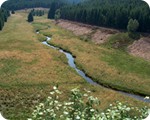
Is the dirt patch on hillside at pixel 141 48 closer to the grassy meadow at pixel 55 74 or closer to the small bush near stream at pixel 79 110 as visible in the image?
the grassy meadow at pixel 55 74

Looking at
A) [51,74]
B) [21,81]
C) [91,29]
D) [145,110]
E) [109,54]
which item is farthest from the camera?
[91,29]

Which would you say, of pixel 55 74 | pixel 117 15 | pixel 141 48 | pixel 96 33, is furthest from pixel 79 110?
pixel 96 33

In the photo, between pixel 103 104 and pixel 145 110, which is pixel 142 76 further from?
pixel 145 110

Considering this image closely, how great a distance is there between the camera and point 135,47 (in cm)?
6894

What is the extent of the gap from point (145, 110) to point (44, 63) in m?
41.6

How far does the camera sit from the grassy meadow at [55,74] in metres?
36.7

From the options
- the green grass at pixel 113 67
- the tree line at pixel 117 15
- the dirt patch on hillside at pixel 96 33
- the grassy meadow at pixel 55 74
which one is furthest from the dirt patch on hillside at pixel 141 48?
the dirt patch on hillside at pixel 96 33

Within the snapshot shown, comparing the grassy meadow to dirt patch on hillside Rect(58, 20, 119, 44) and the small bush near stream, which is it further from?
the small bush near stream

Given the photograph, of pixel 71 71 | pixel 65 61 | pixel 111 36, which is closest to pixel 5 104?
pixel 71 71

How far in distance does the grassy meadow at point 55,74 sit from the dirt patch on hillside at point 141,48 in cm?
282

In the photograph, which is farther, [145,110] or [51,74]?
[51,74]

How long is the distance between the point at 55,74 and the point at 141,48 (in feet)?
→ 88.2

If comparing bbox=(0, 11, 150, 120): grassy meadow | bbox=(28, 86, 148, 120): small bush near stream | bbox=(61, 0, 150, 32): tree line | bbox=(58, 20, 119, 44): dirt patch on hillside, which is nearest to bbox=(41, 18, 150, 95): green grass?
bbox=(0, 11, 150, 120): grassy meadow

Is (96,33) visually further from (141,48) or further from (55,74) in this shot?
(55,74)
